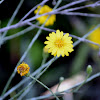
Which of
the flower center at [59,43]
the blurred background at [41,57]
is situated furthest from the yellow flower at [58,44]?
the blurred background at [41,57]

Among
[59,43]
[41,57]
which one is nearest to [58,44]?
→ [59,43]

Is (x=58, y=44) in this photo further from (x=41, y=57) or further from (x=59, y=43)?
(x=41, y=57)

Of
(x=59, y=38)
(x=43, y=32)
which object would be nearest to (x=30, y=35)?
(x=43, y=32)

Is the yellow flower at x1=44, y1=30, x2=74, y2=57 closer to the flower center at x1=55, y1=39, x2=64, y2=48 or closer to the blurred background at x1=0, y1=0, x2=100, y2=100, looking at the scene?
the flower center at x1=55, y1=39, x2=64, y2=48

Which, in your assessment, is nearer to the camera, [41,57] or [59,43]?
Answer: [59,43]

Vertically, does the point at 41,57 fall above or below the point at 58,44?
above

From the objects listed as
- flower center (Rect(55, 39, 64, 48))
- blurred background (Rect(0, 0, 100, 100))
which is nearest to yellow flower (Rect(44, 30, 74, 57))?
flower center (Rect(55, 39, 64, 48))

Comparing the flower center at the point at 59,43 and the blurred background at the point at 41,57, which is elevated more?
the blurred background at the point at 41,57

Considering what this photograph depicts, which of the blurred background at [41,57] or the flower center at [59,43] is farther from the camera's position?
the blurred background at [41,57]

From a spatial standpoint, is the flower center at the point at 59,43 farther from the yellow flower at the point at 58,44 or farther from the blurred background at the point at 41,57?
the blurred background at the point at 41,57
